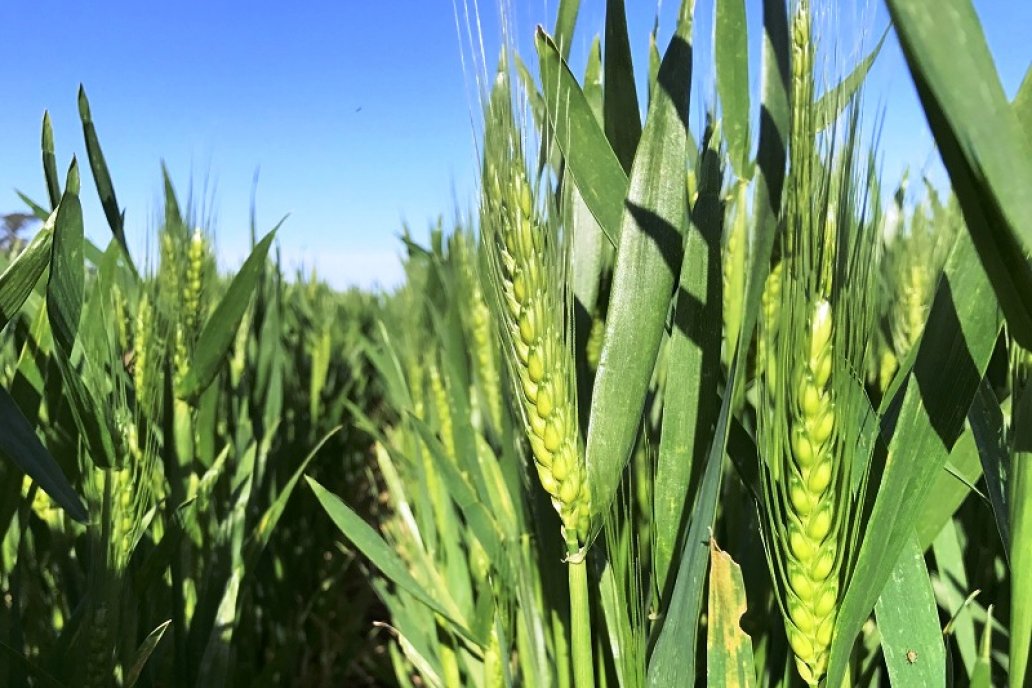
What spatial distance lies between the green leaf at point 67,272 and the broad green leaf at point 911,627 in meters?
0.51

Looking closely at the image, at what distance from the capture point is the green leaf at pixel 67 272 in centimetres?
45

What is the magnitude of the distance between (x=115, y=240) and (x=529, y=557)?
0.47 m

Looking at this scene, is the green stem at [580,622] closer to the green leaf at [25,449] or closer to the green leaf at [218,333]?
the green leaf at [25,449]

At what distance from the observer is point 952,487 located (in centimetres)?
43

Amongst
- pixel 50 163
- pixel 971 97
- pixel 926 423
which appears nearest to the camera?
pixel 971 97

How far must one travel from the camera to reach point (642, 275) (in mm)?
387

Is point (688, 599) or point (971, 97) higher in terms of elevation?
point (971, 97)

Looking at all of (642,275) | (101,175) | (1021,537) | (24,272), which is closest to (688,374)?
(642,275)

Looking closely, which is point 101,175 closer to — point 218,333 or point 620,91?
point 218,333

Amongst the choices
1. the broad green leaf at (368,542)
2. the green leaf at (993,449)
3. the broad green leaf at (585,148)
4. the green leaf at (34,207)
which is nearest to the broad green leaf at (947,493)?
the green leaf at (993,449)

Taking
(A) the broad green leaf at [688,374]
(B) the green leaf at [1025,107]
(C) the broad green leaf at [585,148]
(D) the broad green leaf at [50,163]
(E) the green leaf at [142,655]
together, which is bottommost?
(E) the green leaf at [142,655]

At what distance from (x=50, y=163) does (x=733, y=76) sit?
50 centimetres

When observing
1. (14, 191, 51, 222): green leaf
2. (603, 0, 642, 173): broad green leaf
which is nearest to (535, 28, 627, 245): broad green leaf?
(603, 0, 642, 173): broad green leaf

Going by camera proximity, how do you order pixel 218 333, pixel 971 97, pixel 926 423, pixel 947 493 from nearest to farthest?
1. pixel 971 97
2. pixel 926 423
3. pixel 947 493
4. pixel 218 333
